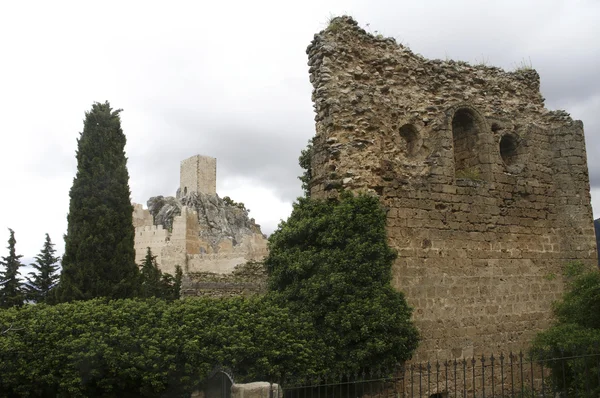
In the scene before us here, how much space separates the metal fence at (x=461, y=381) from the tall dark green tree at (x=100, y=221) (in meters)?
6.77

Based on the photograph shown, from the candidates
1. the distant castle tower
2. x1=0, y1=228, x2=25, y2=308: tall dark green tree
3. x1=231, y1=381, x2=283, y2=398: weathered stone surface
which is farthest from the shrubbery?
the distant castle tower

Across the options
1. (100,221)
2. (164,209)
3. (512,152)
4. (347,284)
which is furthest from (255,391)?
(164,209)

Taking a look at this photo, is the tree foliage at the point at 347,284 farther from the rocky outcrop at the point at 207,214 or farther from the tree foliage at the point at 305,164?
the rocky outcrop at the point at 207,214

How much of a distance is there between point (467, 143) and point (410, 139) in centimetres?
133

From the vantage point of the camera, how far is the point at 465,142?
448 inches

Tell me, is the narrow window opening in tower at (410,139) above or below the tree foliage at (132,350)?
above

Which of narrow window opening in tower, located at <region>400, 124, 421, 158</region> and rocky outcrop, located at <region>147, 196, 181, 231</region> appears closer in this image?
narrow window opening in tower, located at <region>400, 124, 421, 158</region>

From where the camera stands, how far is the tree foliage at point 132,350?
7.40 metres

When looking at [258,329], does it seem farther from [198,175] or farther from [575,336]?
[198,175]

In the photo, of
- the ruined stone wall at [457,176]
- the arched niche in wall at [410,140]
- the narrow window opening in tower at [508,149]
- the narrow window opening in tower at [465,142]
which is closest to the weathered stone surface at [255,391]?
the ruined stone wall at [457,176]

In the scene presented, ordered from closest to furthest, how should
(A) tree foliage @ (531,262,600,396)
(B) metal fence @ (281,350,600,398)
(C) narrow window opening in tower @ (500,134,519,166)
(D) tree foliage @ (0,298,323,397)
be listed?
(B) metal fence @ (281,350,600,398) < (A) tree foliage @ (531,262,600,396) < (D) tree foliage @ (0,298,323,397) < (C) narrow window opening in tower @ (500,134,519,166)

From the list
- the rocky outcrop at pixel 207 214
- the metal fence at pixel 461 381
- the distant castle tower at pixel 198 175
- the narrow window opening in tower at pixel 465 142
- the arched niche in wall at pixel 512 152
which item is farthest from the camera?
the distant castle tower at pixel 198 175

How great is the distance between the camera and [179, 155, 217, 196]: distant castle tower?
2406 inches

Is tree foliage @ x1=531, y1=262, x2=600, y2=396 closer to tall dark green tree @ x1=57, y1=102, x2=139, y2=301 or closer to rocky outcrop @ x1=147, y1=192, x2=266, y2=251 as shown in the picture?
tall dark green tree @ x1=57, y1=102, x2=139, y2=301
